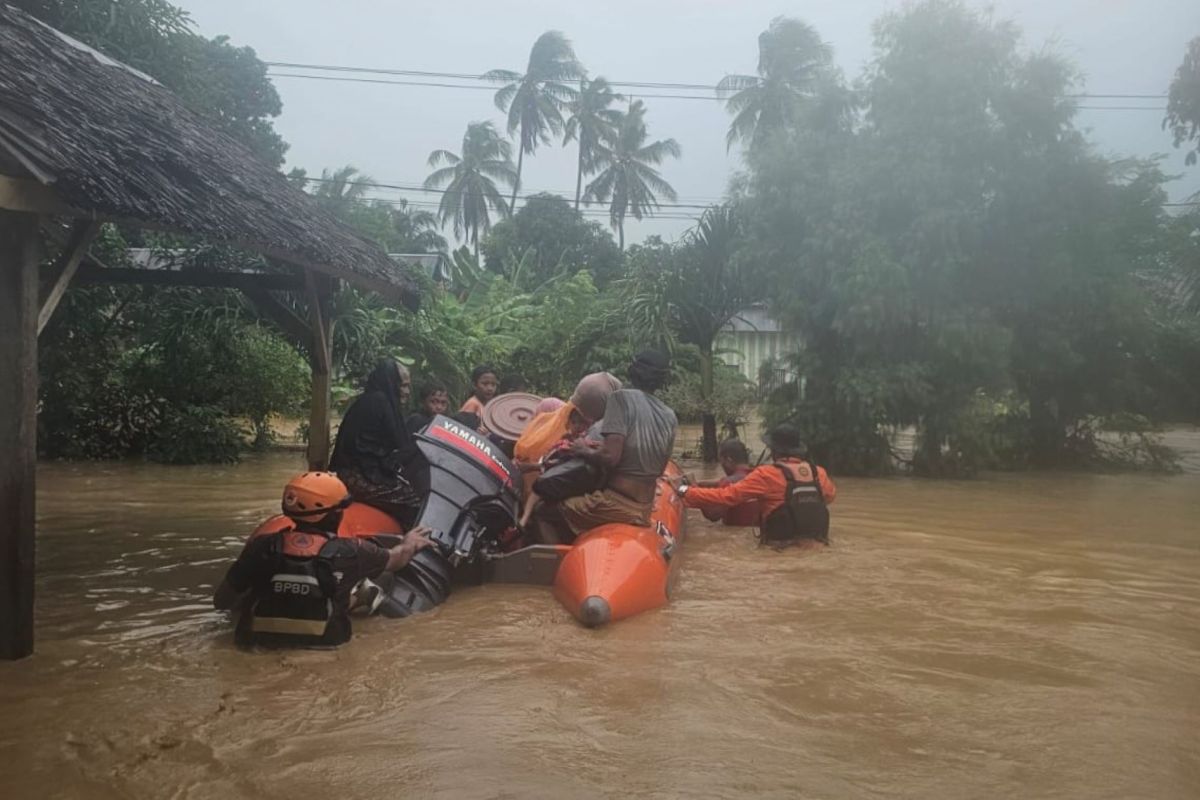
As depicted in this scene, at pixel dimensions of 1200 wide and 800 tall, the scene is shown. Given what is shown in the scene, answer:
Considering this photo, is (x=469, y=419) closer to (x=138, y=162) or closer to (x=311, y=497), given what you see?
(x=138, y=162)

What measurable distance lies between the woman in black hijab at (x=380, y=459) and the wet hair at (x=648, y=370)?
4.85 ft

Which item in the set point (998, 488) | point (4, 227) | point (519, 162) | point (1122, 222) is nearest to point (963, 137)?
point (1122, 222)

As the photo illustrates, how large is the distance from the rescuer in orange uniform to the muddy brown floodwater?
27 cm

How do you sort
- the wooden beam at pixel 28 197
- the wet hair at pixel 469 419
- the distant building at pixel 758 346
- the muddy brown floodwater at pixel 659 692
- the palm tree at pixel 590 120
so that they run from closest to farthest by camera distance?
the muddy brown floodwater at pixel 659 692 < the wooden beam at pixel 28 197 < the wet hair at pixel 469 419 < the distant building at pixel 758 346 < the palm tree at pixel 590 120

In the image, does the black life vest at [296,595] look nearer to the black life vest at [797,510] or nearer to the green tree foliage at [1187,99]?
the black life vest at [797,510]

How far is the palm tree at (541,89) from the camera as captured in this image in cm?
4191

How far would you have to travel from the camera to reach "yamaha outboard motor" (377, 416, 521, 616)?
589 cm

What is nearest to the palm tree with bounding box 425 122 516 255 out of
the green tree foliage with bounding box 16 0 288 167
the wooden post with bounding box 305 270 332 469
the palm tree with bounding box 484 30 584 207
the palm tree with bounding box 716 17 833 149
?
the palm tree with bounding box 484 30 584 207

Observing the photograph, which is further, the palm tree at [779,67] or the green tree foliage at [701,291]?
the palm tree at [779,67]

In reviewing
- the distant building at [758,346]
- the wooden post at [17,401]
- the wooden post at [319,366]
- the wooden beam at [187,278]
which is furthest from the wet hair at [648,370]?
the distant building at [758,346]

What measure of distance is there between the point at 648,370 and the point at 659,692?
2.57 metres

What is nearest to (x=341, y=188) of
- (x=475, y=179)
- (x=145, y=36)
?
(x=475, y=179)

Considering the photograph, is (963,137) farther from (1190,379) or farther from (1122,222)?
(1190,379)

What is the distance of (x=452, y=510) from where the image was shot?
6.27 meters
